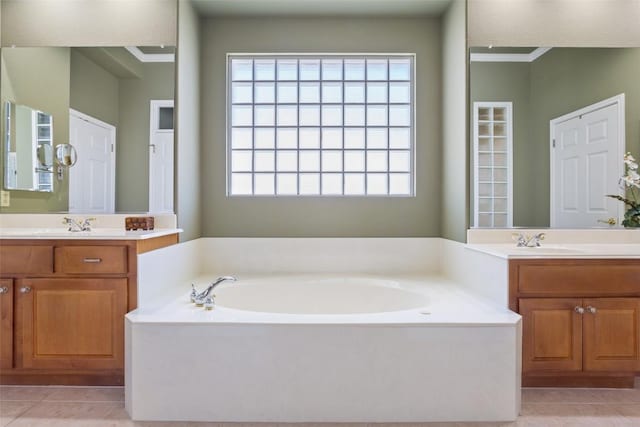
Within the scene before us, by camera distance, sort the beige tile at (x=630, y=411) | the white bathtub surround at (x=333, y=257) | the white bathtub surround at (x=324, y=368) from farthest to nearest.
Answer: the white bathtub surround at (x=333, y=257)
the beige tile at (x=630, y=411)
the white bathtub surround at (x=324, y=368)

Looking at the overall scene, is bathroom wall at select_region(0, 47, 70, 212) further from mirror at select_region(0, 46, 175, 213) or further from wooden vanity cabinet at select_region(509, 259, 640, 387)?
wooden vanity cabinet at select_region(509, 259, 640, 387)

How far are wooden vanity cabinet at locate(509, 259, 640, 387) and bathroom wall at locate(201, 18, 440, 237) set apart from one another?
1.07 metres

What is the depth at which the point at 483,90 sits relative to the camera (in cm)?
253

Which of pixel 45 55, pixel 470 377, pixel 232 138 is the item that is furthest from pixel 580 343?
pixel 45 55

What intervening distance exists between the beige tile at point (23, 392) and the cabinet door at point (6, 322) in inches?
5.5

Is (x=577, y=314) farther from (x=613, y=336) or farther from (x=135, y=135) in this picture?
(x=135, y=135)

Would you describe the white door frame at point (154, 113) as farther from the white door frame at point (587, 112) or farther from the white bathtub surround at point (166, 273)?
the white door frame at point (587, 112)

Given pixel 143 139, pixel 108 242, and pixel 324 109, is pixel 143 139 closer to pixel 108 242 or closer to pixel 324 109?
pixel 108 242

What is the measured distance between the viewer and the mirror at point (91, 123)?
8.35ft

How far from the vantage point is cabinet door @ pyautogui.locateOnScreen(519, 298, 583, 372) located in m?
1.97

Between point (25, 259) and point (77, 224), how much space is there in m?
0.50

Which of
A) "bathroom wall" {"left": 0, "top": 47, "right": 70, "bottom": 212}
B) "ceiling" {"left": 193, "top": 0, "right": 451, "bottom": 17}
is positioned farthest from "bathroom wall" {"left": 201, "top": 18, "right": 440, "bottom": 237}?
"bathroom wall" {"left": 0, "top": 47, "right": 70, "bottom": 212}

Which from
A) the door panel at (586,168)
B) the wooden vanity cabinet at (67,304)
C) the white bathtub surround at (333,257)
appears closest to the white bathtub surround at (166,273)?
the wooden vanity cabinet at (67,304)

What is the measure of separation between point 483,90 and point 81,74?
259 cm
